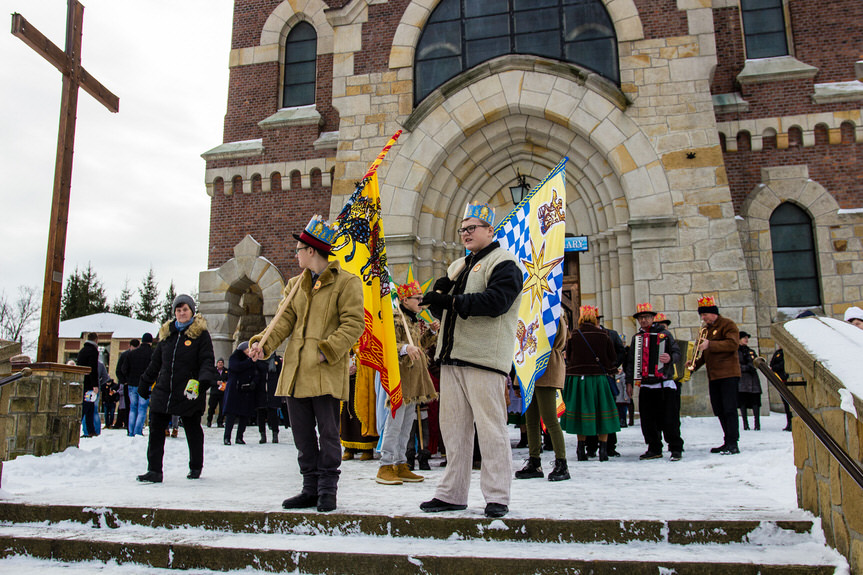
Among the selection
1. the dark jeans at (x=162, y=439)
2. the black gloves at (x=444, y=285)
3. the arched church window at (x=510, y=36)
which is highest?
the arched church window at (x=510, y=36)

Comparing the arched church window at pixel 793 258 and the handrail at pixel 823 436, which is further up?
the arched church window at pixel 793 258

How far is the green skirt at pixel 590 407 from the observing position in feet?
22.0

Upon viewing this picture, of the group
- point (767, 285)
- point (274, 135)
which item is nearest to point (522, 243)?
point (767, 285)

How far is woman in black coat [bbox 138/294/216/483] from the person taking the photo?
5.53 m

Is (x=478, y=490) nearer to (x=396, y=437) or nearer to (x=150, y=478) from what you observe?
(x=396, y=437)

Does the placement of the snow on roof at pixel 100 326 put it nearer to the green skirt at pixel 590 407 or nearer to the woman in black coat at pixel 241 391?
the woman in black coat at pixel 241 391

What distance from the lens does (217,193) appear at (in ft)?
46.8

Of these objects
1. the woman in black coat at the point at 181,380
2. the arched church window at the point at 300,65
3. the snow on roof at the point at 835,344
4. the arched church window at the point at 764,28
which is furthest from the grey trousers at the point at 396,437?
the arched church window at the point at 764,28

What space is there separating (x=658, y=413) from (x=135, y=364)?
8494mm

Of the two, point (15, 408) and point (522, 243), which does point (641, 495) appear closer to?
point (522, 243)

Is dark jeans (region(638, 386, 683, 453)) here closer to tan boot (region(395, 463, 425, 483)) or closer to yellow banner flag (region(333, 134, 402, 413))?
tan boot (region(395, 463, 425, 483))

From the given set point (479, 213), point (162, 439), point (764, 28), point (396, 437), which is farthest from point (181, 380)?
point (764, 28)

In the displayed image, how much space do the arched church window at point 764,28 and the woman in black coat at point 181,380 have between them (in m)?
12.3

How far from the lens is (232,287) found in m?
13.8
